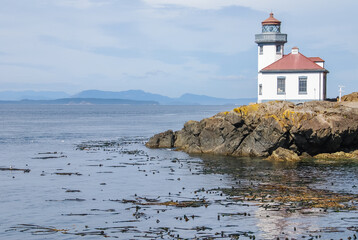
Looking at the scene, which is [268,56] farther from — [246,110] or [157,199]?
[157,199]

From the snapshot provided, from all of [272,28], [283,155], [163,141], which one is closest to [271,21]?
[272,28]

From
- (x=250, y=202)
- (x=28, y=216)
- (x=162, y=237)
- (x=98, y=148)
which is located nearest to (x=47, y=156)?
(x=98, y=148)

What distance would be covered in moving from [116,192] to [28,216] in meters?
6.84

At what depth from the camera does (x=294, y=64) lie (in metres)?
58.7

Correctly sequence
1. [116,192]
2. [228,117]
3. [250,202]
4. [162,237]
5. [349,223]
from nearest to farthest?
1. [162,237]
2. [349,223]
3. [250,202]
4. [116,192]
5. [228,117]

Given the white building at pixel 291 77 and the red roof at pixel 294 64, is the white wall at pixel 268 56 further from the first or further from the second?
the red roof at pixel 294 64

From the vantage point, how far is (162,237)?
68.6 ft

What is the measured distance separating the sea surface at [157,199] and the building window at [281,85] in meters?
15.6

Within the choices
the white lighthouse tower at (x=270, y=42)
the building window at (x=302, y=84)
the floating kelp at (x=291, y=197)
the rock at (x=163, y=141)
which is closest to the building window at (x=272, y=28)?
the white lighthouse tower at (x=270, y=42)

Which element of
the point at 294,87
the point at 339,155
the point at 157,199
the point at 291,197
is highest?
the point at 294,87

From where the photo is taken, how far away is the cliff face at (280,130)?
45.0 m

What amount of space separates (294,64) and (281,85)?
283 cm

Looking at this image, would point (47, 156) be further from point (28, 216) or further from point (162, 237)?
point (162, 237)

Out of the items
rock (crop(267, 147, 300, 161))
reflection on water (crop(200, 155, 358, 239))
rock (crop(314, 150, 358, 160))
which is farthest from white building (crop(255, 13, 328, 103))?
reflection on water (crop(200, 155, 358, 239))
